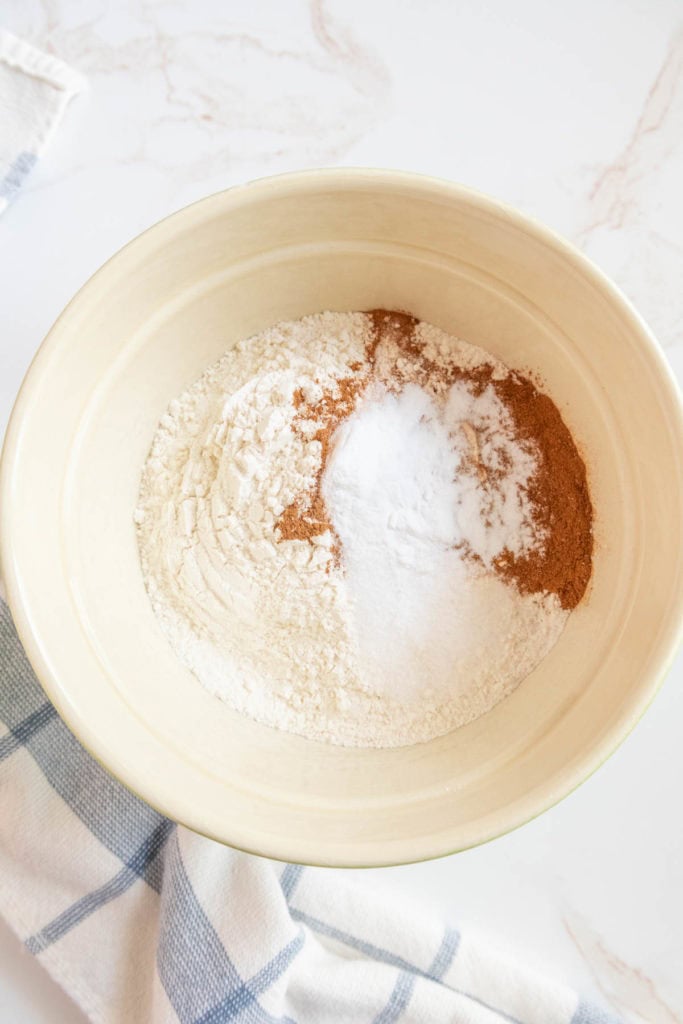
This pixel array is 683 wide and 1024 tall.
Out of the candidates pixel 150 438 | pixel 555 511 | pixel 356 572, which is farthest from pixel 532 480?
pixel 150 438

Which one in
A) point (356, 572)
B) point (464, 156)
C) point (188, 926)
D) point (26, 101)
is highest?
point (464, 156)

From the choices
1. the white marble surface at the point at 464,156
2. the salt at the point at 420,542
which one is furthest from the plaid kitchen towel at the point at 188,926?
the salt at the point at 420,542

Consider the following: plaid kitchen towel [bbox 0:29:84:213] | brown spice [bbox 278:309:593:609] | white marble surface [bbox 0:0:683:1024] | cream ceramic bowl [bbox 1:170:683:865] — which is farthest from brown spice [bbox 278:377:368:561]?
plaid kitchen towel [bbox 0:29:84:213]

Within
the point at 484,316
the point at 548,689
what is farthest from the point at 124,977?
the point at 484,316

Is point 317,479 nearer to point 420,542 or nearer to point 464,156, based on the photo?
point 420,542

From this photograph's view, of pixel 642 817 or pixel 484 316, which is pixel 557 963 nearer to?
pixel 642 817

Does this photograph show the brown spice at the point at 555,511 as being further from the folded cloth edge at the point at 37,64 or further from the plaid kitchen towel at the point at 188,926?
the folded cloth edge at the point at 37,64
